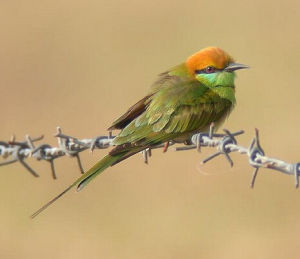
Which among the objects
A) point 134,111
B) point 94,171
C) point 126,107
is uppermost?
point 134,111

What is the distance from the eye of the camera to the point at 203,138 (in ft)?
11.8

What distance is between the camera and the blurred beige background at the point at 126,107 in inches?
271

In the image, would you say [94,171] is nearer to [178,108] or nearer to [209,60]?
[178,108]

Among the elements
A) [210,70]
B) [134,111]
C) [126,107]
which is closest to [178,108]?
[134,111]

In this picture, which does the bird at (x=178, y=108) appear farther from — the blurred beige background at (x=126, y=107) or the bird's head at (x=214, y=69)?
the blurred beige background at (x=126, y=107)

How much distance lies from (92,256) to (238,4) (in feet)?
21.9

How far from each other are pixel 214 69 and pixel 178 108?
47 centimetres

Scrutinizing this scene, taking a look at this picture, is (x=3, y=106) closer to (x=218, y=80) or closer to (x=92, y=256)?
(x=92, y=256)

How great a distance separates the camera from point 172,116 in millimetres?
4242

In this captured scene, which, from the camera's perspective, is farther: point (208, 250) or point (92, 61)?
point (92, 61)

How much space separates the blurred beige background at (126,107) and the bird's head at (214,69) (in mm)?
2251

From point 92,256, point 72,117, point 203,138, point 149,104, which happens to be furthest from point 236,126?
point 203,138

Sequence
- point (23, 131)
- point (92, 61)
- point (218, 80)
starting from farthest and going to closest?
point (92, 61) < point (23, 131) < point (218, 80)

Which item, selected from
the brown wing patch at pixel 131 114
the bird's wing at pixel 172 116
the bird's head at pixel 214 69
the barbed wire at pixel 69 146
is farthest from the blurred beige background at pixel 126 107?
the barbed wire at pixel 69 146
